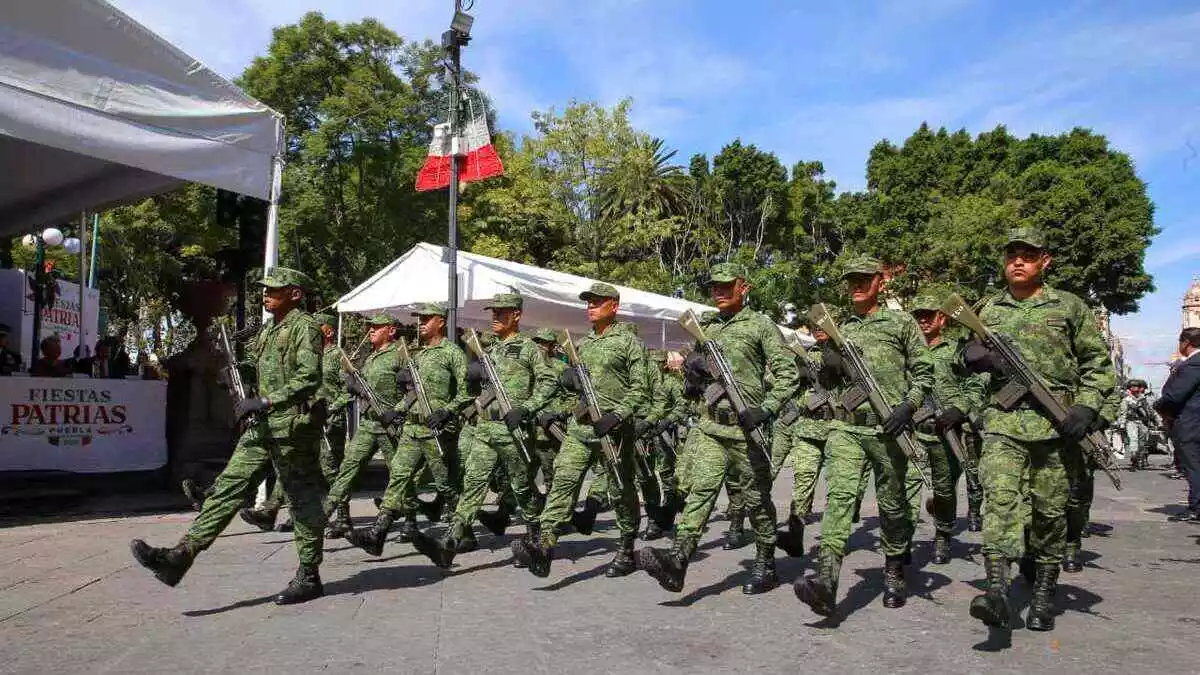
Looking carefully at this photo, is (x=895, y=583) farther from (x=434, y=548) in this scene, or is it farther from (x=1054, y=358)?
(x=434, y=548)

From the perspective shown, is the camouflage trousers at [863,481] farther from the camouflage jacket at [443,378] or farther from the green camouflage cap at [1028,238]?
the camouflage jacket at [443,378]

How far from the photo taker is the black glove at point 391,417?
791cm

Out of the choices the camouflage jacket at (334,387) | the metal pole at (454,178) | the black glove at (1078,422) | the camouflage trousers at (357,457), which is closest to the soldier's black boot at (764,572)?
the black glove at (1078,422)

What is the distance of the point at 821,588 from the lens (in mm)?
5016

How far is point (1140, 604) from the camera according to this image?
5.96 metres

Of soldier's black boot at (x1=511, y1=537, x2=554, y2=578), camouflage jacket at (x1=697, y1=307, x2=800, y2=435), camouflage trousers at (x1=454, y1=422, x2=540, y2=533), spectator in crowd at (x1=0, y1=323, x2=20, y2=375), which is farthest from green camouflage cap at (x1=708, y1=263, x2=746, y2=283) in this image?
spectator in crowd at (x1=0, y1=323, x2=20, y2=375)

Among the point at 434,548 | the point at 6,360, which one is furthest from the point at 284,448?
the point at 6,360

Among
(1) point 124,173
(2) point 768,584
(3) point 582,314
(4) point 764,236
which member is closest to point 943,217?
(4) point 764,236

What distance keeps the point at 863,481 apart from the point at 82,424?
8.86 m

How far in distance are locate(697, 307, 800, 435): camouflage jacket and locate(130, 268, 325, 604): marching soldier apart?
2444 mm

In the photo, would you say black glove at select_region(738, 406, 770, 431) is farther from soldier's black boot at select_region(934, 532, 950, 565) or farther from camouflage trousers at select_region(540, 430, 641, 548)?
soldier's black boot at select_region(934, 532, 950, 565)

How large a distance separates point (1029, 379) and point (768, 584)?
7.30 ft

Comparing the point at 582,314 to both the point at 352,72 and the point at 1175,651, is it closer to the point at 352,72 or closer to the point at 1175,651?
the point at 1175,651

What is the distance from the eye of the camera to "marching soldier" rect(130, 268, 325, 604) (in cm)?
576
